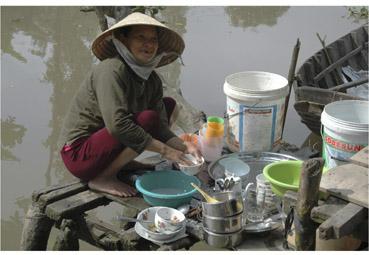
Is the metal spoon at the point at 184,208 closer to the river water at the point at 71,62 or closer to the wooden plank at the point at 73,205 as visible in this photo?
the wooden plank at the point at 73,205

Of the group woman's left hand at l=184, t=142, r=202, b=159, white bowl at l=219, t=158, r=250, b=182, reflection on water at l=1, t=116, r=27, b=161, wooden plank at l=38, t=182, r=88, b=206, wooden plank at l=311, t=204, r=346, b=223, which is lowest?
reflection on water at l=1, t=116, r=27, b=161

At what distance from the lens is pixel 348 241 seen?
2.40 meters

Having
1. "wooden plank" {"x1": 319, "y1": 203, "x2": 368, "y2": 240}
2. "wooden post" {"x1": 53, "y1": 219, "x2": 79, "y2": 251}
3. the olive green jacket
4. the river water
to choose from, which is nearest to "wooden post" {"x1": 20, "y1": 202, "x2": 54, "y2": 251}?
"wooden post" {"x1": 53, "y1": 219, "x2": 79, "y2": 251}

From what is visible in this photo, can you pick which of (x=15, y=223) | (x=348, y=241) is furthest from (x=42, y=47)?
(x=348, y=241)

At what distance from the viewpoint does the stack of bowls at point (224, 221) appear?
96.4 inches

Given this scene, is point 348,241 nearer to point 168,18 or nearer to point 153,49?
point 153,49

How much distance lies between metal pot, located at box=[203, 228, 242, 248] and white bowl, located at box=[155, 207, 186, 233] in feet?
0.49

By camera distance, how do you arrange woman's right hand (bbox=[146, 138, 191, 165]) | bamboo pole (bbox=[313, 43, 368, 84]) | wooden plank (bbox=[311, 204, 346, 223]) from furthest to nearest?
bamboo pole (bbox=[313, 43, 368, 84]) < woman's right hand (bbox=[146, 138, 191, 165]) < wooden plank (bbox=[311, 204, 346, 223])

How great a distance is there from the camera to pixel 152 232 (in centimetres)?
257

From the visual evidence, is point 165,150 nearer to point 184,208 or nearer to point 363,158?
point 184,208

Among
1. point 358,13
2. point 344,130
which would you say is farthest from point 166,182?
point 358,13

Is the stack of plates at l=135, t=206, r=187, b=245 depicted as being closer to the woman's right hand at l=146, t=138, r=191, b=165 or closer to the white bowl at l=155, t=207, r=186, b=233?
the white bowl at l=155, t=207, r=186, b=233

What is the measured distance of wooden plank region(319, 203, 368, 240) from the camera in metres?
2.07

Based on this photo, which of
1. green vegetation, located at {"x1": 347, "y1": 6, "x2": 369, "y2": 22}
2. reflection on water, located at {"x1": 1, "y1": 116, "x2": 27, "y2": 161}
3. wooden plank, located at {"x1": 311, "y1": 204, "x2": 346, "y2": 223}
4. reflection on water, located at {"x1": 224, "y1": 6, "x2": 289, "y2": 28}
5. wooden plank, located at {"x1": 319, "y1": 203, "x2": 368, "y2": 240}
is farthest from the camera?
reflection on water, located at {"x1": 224, "y1": 6, "x2": 289, "y2": 28}
